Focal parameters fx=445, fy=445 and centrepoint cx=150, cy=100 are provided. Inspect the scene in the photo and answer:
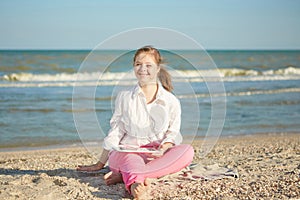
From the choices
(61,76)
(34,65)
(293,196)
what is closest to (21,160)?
(293,196)

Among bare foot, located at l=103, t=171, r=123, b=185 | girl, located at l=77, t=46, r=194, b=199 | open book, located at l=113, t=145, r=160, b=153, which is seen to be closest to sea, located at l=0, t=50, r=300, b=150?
girl, located at l=77, t=46, r=194, b=199

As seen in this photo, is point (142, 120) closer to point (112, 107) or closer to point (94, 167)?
point (112, 107)

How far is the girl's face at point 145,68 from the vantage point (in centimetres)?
484

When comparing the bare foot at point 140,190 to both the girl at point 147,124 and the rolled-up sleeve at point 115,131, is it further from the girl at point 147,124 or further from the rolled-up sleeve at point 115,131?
the rolled-up sleeve at point 115,131

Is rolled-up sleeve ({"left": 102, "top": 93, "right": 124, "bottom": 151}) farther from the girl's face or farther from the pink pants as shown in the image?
the girl's face

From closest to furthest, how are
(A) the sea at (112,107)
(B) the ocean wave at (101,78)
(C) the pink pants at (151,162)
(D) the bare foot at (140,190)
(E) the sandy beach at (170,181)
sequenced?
(D) the bare foot at (140,190)
(E) the sandy beach at (170,181)
(C) the pink pants at (151,162)
(A) the sea at (112,107)
(B) the ocean wave at (101,78)

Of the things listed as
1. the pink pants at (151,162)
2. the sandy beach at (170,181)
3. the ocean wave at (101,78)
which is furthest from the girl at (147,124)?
the ocean wave at (101,78)

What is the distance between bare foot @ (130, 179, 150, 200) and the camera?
13.9 feet

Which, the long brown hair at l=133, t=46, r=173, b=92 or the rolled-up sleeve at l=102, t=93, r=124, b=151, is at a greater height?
the long brown hair at l=133, t=46, r=173, b=92

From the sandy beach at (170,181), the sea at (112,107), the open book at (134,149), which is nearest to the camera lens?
the sandy beach at (170,181)

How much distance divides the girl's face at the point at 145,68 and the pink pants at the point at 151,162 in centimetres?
82

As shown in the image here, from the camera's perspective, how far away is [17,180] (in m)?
5.00

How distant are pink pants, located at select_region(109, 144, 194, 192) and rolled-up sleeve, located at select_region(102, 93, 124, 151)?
0.41ft

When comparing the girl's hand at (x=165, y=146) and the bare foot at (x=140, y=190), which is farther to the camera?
the girl's hand at (x=165, y=146)
